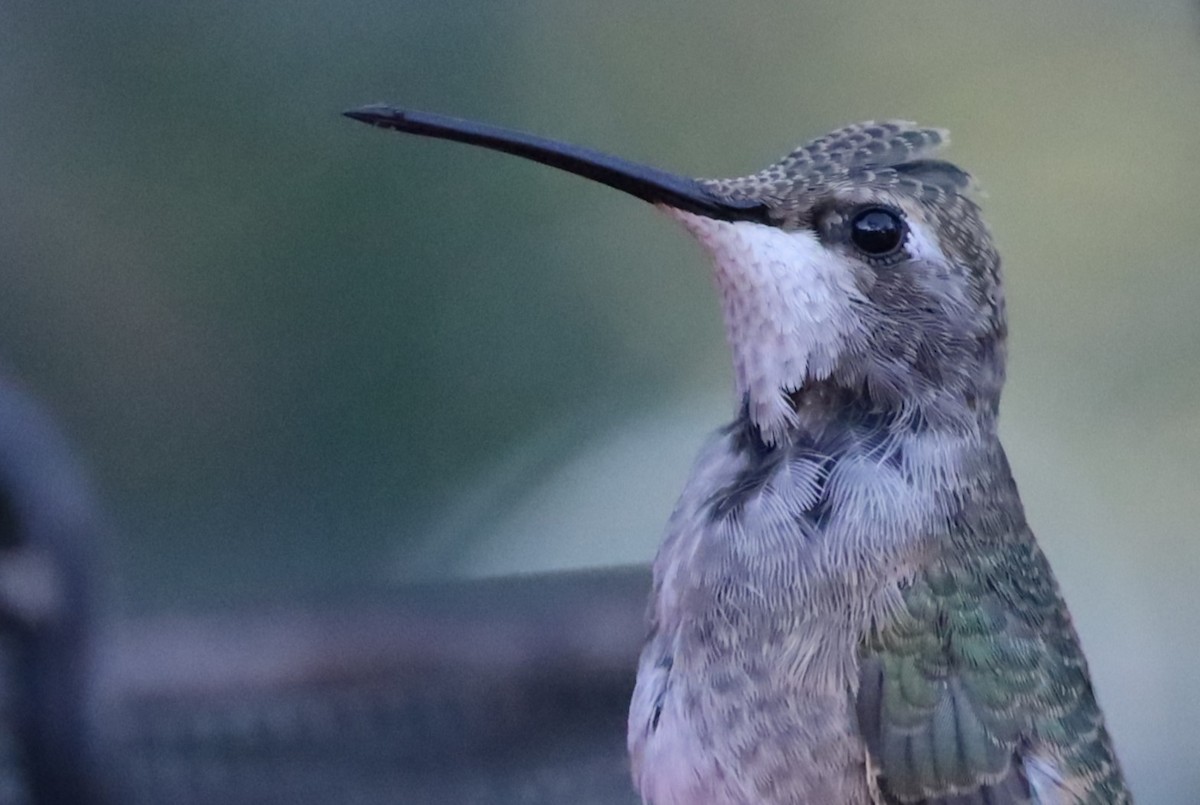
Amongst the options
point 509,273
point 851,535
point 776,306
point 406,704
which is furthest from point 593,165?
point 509,273

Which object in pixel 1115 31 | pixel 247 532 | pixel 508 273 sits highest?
pixel 1115 31

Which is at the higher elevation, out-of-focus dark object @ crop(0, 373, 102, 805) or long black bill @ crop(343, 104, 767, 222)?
long black bill @ crop(343, 104, 767, 222)

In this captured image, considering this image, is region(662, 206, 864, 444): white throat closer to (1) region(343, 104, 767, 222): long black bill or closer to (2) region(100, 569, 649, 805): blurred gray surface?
(1) region(343, 104, 767, 222): long black bill

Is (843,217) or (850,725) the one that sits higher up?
(843,217)

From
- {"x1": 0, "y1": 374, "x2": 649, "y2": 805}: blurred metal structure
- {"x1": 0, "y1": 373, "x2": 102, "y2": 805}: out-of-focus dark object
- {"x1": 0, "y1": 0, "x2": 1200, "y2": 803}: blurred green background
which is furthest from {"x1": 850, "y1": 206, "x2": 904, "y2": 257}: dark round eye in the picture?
{"x1": 0, "y1": 0, "x2": 1200, "y2": 803}: blurred green background

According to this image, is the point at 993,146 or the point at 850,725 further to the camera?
the point at 993,146

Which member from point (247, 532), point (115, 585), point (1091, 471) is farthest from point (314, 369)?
A: point (1091, 471)

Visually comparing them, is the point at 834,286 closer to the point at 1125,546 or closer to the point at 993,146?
the point at 993,146
